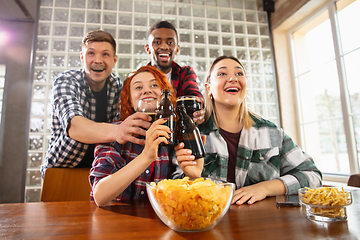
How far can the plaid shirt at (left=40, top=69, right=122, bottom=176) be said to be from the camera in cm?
121

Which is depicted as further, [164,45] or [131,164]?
[164,45]

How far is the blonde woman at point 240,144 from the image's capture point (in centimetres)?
107

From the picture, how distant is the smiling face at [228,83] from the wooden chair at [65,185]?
0.89m

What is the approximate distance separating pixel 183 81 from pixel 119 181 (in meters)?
0.96

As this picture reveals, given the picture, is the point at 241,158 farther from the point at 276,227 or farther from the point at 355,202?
the point at 276,227

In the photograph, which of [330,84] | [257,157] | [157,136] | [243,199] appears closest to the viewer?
[157,136]

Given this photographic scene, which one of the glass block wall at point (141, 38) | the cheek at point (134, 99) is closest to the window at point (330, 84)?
the glass block wall at point (141, 38)

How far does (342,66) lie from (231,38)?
1332 mm

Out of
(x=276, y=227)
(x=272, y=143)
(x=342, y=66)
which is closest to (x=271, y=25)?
(x=342, y=66)

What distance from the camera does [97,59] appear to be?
4.45 feet

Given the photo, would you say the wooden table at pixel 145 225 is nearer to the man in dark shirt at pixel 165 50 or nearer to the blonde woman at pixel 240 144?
the blonde woman at pixel 240 144

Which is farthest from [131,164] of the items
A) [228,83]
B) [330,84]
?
[330,84]

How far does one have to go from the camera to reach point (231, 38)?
318 centimetres

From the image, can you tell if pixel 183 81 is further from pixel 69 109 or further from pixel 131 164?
pixel 131 164
